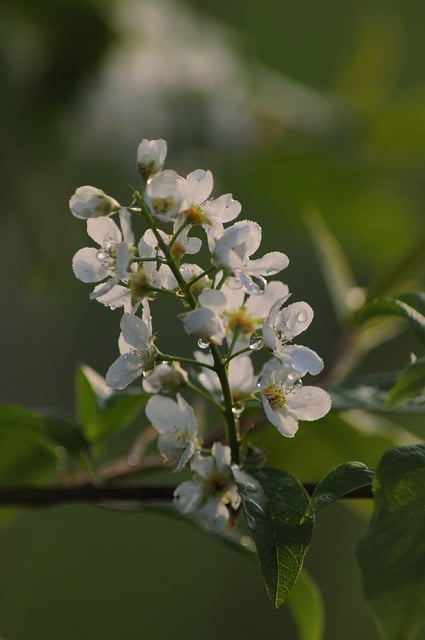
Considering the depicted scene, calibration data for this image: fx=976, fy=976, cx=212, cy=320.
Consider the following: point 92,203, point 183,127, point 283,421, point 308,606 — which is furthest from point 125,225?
point 183,127

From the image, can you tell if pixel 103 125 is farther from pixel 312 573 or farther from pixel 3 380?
pixel 312 573

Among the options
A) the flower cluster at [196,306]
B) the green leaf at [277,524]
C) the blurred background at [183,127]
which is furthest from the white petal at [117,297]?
the blurred background at [183,127]

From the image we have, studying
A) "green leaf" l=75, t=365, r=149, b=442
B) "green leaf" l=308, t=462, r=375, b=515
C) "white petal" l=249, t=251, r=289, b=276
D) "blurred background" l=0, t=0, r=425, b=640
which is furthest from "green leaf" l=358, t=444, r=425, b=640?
"blurred background" l=0, t=0, r=425, b=640

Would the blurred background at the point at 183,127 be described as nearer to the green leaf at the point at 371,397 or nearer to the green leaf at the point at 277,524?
the green leaf at the point at 371,397

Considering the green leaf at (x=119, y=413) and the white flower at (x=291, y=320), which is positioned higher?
the white flower at (x=291, y=320)

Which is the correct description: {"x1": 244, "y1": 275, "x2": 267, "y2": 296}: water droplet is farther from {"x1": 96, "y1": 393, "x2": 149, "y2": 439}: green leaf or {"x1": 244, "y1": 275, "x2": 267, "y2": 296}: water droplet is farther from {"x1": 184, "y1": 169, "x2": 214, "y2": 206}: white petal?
{"x1": 96, "y1": 393, "x2": 149, "y2": 439}: green leaf
